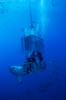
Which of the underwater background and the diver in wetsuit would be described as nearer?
the diver in wetsuit

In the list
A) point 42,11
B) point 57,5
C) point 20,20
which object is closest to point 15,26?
point 20,20

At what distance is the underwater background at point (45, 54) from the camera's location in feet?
32.7

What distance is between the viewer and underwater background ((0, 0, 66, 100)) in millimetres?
9953

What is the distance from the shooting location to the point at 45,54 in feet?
37.1

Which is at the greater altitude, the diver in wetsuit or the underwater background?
the underwater background

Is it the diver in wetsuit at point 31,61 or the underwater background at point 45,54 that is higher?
the underwater background at point 45,54

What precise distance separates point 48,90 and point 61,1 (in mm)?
6106

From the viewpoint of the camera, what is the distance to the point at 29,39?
5.33 feet

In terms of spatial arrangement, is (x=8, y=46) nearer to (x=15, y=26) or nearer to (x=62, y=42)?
(x=15, y=26)

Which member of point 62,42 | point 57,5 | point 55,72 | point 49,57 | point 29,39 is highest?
point 57,5

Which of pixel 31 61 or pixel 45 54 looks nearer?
pixel 31 61

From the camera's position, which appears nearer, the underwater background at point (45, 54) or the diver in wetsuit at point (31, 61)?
the diver in wetsuit at point (31, 61)

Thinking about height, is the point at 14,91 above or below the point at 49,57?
below

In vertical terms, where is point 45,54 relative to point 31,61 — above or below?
above
